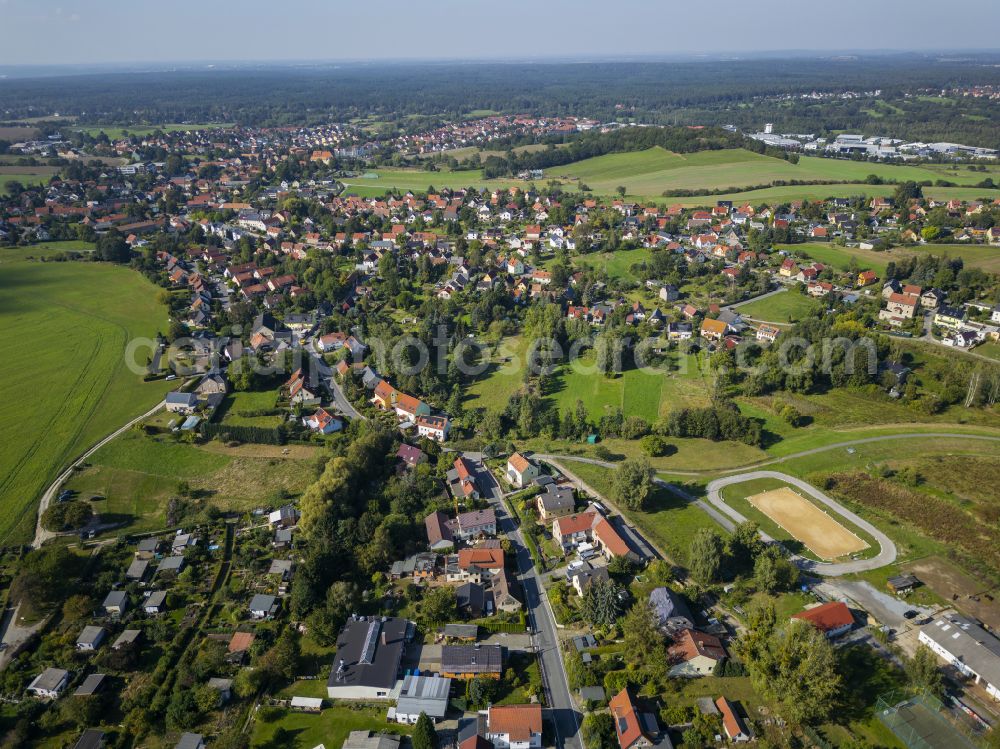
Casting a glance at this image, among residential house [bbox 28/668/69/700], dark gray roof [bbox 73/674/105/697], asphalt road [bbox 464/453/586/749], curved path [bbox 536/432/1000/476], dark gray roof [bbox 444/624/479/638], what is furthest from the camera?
curved path [bbox 536/432/1000/476]

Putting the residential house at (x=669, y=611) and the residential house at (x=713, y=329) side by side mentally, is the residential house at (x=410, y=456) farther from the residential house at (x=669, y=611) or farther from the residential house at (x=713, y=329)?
the residential house at (x=713, y=329)

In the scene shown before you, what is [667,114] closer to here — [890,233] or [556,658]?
[890,233]

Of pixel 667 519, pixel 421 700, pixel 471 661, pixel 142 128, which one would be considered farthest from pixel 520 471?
pixel 142 128

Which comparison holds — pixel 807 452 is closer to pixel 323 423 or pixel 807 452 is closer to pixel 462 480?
pixel 462 480

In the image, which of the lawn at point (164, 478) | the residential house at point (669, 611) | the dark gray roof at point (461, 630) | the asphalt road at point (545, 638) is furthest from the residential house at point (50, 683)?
the residential house at point (669, 611)

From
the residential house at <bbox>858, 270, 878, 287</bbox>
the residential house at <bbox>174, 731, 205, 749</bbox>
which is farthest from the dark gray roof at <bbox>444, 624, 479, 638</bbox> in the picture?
the residential house at <bbox>858, 270, 878, 287</bbox>

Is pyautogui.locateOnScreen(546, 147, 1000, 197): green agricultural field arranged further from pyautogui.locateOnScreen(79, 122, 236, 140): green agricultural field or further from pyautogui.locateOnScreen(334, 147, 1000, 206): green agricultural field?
pyautogui.locateOnScreen(79, 122, 236, 140): green agricultural field
